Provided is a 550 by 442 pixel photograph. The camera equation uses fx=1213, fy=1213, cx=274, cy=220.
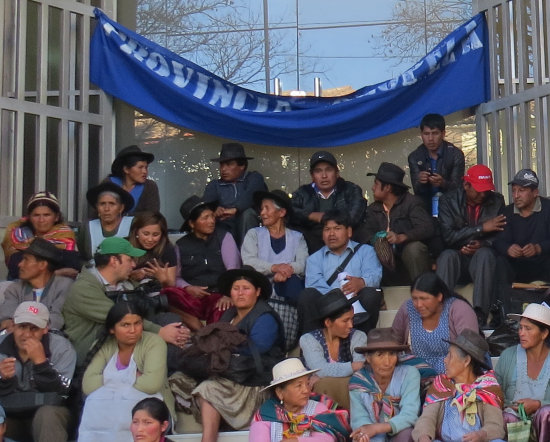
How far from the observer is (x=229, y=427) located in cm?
772

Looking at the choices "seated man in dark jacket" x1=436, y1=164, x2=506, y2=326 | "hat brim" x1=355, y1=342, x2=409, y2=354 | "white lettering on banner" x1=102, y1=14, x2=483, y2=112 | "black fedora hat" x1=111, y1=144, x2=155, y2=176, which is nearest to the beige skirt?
"hat brim" x1=355, y1=342, x2=409, y2=354

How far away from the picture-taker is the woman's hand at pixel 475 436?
22.2ft

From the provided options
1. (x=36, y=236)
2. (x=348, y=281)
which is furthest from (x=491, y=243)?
(x=36, y=236)

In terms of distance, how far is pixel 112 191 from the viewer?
9.55 metres

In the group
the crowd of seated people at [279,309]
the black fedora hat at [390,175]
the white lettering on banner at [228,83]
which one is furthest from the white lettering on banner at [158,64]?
the black fedora hat at [390,175]

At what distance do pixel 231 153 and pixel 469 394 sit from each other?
3901 millimetres

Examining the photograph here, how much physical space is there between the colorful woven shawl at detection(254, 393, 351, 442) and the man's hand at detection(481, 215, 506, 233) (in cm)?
262

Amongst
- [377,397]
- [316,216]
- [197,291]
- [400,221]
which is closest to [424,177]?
[400,221]

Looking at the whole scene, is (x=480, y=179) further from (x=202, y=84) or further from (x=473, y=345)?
(x=202, y=84)

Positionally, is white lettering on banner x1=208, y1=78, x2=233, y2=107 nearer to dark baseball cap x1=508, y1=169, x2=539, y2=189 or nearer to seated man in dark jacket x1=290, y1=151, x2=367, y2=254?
seated man in dark jacket x1=290, y1=151, x2=367, y2=254

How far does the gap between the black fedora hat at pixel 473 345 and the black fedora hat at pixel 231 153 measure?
3554 millimetres

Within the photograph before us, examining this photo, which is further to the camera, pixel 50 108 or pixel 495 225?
pixel 50 108

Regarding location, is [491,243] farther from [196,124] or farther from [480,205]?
[196,124]

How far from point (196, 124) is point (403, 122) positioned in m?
1.83
